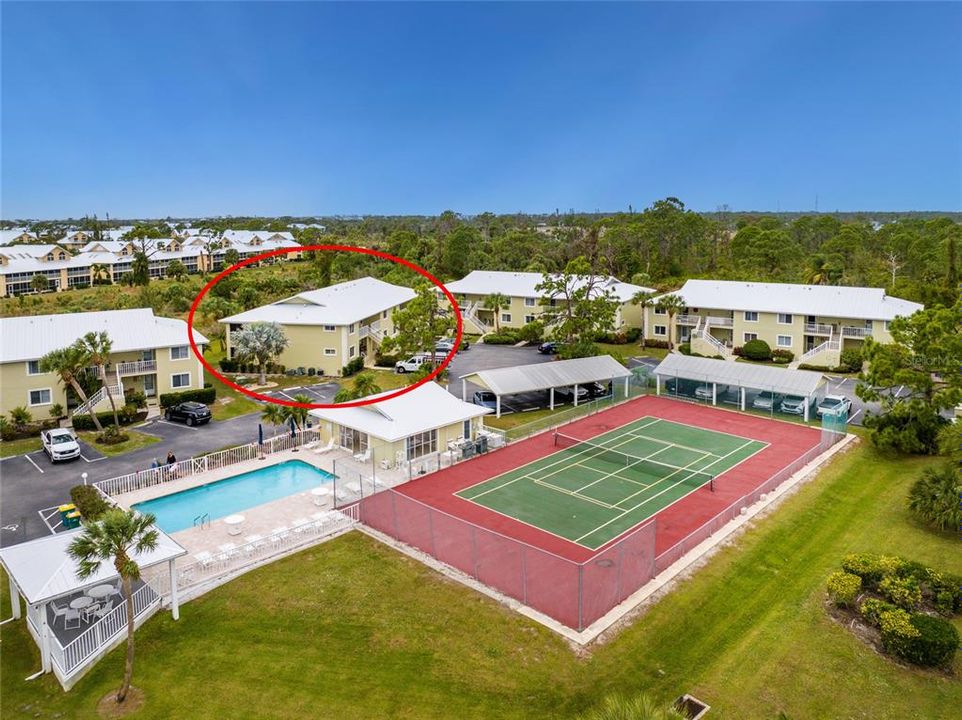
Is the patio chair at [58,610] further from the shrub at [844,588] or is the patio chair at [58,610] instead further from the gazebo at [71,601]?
the shrub at [844,588]

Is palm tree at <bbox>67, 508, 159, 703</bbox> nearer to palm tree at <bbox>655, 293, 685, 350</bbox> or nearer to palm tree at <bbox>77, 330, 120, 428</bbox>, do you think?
palm tree at <bbox>77, 330, 120, 428</bbox>

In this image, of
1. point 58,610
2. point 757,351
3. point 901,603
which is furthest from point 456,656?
point 757,351

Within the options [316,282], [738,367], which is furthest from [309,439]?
[316,282]

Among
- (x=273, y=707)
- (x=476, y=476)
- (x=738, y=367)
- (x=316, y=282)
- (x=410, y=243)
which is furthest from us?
(x=410, y=243)

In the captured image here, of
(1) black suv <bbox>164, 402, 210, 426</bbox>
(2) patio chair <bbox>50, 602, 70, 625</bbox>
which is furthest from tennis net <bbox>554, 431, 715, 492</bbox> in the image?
(2) patio chair <bbox>50, 602, 70, 625</bbox>

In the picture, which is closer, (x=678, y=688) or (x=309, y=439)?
(x=678, y=688)

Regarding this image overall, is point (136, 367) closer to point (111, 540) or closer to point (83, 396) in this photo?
point (83, 396)

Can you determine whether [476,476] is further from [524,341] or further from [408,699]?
[524,341]
